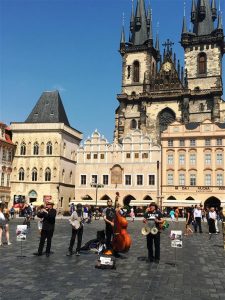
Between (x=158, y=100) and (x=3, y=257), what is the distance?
53.8 metres

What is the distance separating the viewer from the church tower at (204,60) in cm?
5997

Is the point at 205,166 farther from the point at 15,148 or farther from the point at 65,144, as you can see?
the point at 15,148

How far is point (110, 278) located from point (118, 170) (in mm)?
45359

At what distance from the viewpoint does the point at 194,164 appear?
169 feet

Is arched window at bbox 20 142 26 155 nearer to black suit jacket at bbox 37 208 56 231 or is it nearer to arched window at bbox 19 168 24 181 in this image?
arched window at bbox 19 168 24 181

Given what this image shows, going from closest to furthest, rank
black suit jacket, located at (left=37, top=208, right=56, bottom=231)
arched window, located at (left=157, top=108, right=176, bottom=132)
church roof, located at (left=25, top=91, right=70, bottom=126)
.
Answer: black suit jacket, located at (left=37, top=208, right=56, bottom=231) → church roof, located at (left=25, top=91, right=70, bottom=126) → arched window, located at (left=157, top=108, right=176, bottom=132)

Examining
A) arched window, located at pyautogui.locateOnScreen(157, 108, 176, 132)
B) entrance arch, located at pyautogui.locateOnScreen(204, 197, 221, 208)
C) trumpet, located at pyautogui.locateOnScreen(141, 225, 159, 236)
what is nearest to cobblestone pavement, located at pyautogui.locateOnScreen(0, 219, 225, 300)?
trumpet, located at pyautogui.locateOnScreen(141, 225, 159, 236)

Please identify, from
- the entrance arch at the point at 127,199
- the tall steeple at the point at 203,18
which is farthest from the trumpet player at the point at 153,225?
the tall steeple at the point at 203,18

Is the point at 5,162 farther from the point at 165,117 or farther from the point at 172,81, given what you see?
the point at 172,81

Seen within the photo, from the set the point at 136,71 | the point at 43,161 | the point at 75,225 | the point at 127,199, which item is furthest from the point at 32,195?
the point at 75,225

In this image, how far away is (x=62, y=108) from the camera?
201ft

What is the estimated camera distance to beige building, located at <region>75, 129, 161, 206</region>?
2064 inches

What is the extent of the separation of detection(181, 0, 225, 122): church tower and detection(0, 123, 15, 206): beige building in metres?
26.6

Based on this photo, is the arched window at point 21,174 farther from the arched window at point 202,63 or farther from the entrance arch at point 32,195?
the arched window at point 202,63
